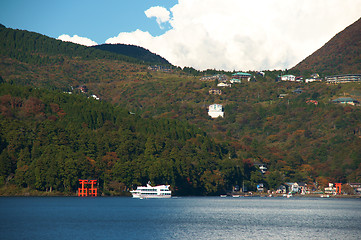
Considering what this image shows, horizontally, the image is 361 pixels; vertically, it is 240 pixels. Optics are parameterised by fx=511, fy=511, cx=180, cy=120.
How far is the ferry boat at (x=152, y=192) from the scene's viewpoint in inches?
6560

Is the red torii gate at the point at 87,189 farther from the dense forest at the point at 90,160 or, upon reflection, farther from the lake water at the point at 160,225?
the lake water at the point at 160,225

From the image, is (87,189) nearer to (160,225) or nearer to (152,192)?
(152,192)

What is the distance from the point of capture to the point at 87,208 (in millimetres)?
115625

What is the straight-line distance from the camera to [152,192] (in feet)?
555

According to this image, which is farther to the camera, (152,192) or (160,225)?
(152,192)

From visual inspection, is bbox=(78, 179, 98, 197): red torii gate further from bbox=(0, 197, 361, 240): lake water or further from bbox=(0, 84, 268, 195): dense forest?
bbox=(0, 197, 361, 240): lake water

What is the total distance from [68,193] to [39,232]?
3392 inches

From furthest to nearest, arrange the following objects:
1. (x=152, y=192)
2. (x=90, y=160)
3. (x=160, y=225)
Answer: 1. (x=90, y=160)
2. (x=152, y=192)
3. (x=160, y=225)

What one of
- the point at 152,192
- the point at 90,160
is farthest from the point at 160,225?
the point at 90,160

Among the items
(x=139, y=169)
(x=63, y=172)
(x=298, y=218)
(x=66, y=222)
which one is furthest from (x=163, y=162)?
(x=66, y=222)

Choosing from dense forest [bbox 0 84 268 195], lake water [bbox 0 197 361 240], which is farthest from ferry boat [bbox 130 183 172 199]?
lake water [bbox 0 197 361 240]

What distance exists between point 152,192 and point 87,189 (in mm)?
21443

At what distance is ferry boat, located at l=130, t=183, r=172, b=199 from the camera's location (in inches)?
6560

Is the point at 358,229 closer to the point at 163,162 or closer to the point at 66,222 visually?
the point at 66,222
